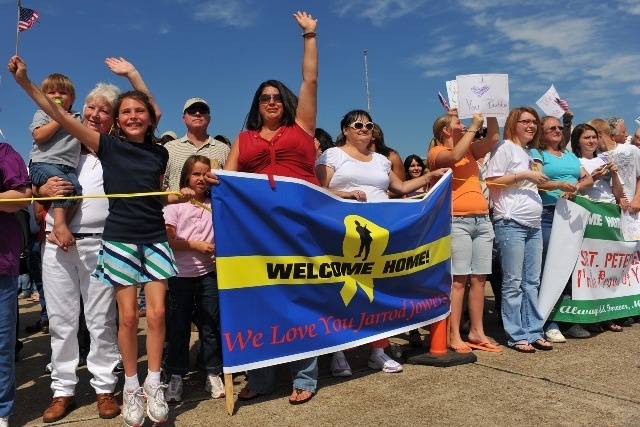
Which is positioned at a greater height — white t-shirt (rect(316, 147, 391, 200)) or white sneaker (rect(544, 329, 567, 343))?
white t-shirt (rect(316, 147, 391, 200))

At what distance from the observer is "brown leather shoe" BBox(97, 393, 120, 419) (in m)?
3.38

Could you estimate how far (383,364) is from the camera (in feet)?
13.7

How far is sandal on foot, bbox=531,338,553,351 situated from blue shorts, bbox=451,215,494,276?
0.81 metres

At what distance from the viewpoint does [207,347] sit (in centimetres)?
388

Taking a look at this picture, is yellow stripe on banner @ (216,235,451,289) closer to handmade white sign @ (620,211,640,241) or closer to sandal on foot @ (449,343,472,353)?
sandal on foot @ (449,343,472,353)

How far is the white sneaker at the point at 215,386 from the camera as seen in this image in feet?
12.1

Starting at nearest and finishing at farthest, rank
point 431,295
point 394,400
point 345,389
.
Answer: point 394,400, point 345,389, point 431,295

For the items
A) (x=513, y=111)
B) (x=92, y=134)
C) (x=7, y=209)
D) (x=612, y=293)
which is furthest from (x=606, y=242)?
(x=7, y=209)

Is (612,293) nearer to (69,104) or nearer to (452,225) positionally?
(452,225)

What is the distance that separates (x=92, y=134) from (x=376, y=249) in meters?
2.12

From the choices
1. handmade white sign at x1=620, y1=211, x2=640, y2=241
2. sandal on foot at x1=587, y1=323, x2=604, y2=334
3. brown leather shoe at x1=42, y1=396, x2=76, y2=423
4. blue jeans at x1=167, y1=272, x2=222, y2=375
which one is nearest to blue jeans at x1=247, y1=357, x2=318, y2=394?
blue jeans at x1=167, y1=272, x2=222, y2=375

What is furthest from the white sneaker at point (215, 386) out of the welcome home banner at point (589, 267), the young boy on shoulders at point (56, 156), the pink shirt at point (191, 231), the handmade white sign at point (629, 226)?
the handmade white sign at point (629, 226)

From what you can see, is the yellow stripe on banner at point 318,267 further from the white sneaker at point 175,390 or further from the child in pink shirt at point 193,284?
the white sneaker at point 175,390

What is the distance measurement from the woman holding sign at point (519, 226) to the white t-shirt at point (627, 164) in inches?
61.7
